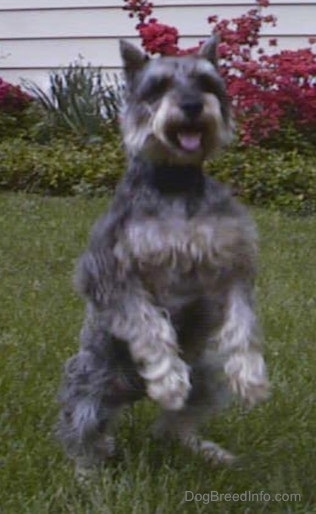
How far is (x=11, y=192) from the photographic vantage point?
11266 mm

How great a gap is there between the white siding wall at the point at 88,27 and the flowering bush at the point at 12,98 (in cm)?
55

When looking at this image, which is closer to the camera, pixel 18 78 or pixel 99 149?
pixel 99 149

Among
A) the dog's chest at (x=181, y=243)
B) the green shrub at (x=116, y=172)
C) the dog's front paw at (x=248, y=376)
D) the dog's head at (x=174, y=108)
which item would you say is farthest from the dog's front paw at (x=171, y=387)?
the green shrub at (x=116, y=172)

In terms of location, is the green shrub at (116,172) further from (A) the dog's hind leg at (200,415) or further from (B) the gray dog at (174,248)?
(B) the gray dog at (174,248)

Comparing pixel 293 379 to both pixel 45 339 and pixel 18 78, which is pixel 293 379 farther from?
pixel 18 78

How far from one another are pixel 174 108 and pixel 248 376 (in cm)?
88

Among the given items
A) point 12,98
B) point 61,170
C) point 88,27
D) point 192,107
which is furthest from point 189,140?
point 88,27

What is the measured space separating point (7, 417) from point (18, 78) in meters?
9.04

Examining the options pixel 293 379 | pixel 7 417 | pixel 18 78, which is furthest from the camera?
pixel 18 78

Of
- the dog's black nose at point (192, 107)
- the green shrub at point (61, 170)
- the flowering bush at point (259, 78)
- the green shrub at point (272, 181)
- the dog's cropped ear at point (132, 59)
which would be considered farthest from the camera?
the flowering bush at point (259, 78)

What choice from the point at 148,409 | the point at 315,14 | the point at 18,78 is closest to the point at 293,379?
the point at 148,409

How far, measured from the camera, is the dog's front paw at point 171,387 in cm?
426

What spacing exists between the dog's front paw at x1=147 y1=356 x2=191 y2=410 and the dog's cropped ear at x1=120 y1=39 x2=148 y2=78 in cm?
98

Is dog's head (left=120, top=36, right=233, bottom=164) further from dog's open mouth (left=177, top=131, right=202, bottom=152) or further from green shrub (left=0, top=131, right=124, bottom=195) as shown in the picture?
green shrub (left=0, top=131, right=124, bottom=195)
